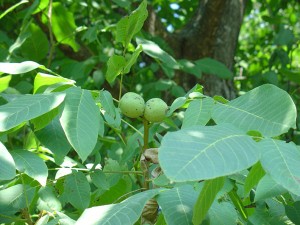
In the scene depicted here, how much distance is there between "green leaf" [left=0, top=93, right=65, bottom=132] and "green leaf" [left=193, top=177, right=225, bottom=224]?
32 cm

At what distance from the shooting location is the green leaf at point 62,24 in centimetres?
241

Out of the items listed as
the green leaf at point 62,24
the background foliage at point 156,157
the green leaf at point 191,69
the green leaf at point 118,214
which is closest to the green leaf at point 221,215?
the background foliage at point 156,157

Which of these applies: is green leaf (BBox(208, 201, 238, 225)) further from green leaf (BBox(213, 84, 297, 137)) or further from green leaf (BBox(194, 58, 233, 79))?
green leaf (BBox(194, 58, 233, 79))

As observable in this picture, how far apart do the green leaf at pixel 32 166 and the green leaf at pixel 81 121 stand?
0.61ft

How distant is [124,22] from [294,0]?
306 centimetres

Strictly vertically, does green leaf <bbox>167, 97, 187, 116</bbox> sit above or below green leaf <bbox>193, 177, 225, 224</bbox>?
above

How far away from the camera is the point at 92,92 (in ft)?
3.57

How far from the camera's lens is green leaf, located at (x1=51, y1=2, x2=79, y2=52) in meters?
2.41

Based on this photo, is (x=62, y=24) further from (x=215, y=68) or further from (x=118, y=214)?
(x=118, y=214)

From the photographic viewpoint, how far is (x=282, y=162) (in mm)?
723

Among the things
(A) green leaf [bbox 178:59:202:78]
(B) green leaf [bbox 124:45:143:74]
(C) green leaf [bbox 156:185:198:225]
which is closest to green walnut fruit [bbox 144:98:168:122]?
(B) green leaf [bbox 124:45:143:74]

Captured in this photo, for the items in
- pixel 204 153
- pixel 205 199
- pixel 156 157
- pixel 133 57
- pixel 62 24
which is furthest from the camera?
pixel 62 24

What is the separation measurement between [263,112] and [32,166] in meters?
0.50

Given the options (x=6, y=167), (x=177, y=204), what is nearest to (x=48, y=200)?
(x=6, y=167)
